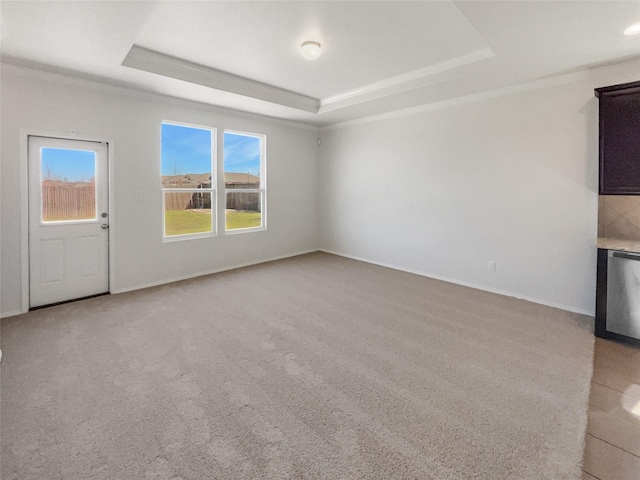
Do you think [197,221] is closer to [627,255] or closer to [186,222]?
[186,222]

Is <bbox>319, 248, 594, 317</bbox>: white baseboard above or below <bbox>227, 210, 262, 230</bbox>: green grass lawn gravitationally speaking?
below

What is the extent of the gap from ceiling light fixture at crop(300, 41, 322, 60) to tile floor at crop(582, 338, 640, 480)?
3644 mm

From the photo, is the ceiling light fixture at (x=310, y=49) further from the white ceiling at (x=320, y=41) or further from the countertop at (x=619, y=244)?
the countertop at (x=619, y=244)

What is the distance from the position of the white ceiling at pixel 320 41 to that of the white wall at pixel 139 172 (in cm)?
30

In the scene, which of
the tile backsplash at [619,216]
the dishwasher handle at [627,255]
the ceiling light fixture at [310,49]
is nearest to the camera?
the dishwasher handle at [627,255]

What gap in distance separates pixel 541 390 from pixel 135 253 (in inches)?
187

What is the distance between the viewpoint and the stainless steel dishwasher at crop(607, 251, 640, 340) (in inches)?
110

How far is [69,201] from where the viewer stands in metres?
3.82

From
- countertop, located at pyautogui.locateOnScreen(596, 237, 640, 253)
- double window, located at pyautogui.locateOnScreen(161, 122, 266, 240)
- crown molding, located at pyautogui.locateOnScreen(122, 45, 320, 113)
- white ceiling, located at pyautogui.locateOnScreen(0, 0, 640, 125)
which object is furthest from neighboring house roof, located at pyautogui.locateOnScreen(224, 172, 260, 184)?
countertop, located at pyautogui.locateOnScreen(596, 237, 640, 253)

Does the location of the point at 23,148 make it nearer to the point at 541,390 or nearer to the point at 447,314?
the point at 447,314

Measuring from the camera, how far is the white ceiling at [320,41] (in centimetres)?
238

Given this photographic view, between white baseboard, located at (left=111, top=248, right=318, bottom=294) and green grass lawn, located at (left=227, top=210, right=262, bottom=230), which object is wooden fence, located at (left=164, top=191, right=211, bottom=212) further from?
white baseboard, located at (left=111, top=248, right=318, bottom=294)

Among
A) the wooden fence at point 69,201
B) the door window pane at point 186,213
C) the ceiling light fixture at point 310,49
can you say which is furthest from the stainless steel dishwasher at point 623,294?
the wooden fence at point 69,201

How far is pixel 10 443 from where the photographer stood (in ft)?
5.55
